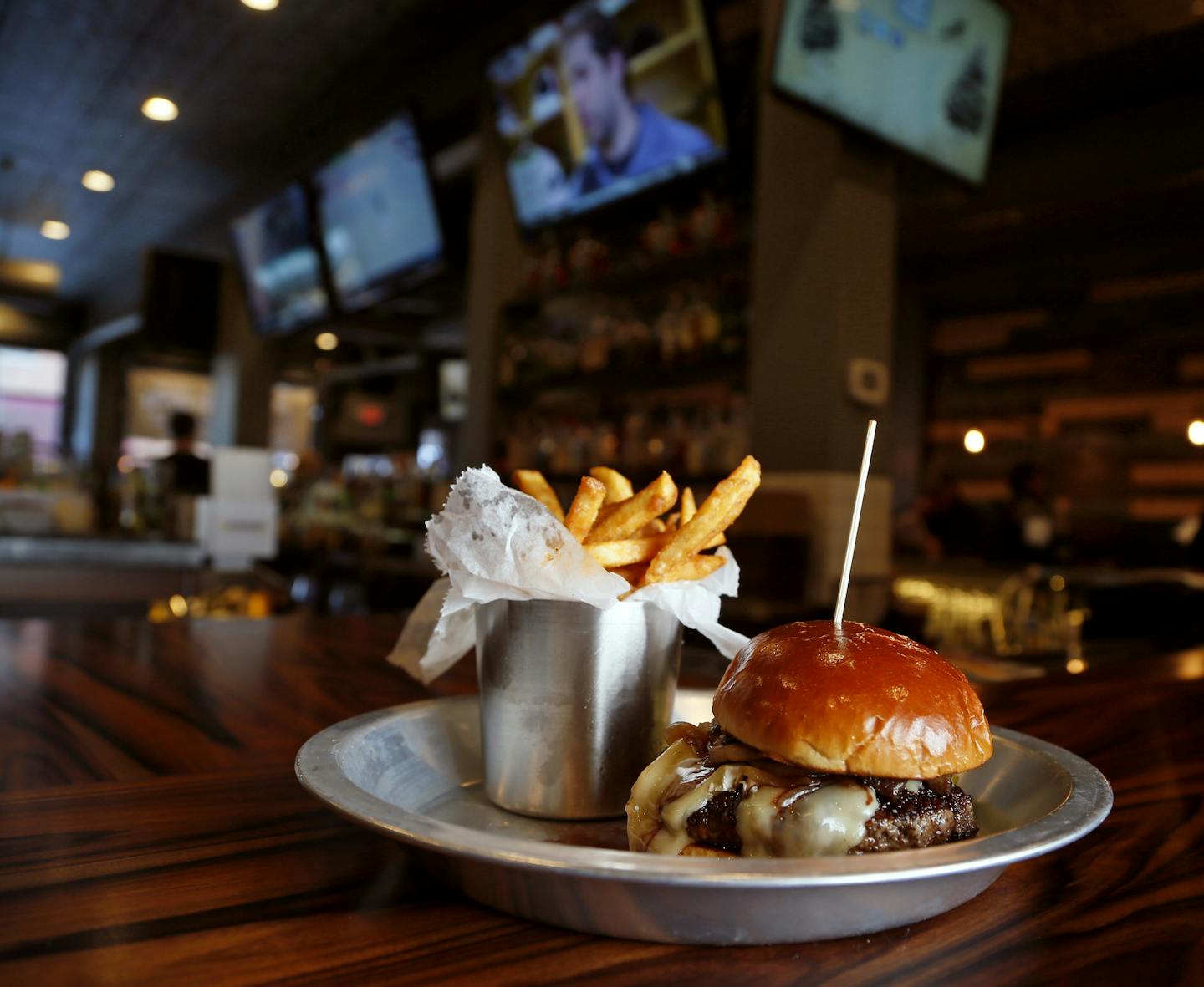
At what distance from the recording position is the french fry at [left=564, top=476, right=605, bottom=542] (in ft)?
2.37

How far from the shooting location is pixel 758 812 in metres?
0.55

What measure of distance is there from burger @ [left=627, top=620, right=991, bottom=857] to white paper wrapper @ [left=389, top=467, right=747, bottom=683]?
0.38ft

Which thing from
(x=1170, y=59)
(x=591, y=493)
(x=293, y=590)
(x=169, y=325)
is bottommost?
(x=293, y=590)

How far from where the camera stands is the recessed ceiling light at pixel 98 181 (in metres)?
7.54

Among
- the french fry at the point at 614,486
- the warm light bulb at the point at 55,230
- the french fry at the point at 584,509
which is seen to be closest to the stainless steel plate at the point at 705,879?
the french fry at the point at 584,509

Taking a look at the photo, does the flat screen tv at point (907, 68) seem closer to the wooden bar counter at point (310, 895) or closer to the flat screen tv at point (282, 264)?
the wooden bar counter at point (310, 895)

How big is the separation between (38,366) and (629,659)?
1470cm

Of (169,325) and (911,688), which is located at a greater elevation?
(169,325)

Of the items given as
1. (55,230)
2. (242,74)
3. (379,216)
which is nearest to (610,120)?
(379,216)

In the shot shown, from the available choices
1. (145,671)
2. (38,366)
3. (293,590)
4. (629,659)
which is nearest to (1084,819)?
(629,659)

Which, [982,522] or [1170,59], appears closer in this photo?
[1170,59]

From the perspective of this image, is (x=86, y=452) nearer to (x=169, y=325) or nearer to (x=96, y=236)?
(x=96, y=236)

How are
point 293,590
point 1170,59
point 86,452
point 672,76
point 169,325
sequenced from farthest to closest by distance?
point 86,452 < point 169,325 < point 293,590 < point 1170,59 < point 672,76

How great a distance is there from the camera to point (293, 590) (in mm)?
5230
